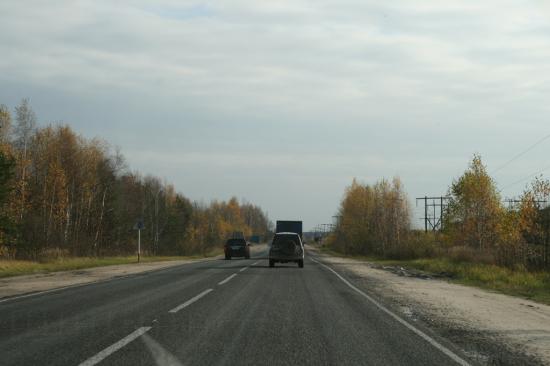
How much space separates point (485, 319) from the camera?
1227 cm

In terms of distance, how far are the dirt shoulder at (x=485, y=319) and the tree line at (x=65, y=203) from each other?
1118 inches

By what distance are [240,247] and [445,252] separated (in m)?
17.2

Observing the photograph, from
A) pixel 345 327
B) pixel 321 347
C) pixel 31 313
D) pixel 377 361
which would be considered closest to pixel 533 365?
pixel 377 361

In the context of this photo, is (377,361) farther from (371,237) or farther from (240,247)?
(371,237)

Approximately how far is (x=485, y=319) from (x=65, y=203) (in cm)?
5206

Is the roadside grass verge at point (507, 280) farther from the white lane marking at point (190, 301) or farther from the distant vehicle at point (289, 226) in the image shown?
the distant vehicle at point (289, 226)

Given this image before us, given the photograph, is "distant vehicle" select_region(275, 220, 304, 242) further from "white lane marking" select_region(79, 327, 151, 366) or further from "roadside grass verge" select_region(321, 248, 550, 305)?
"white lane marking" select_region(79, 327, 151, 366)

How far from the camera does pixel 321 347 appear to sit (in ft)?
26.8

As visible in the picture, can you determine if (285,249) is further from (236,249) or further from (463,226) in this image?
(463,226)

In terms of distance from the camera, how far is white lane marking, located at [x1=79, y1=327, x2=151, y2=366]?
7.10 metres

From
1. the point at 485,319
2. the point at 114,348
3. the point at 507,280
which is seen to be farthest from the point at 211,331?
the point at 507,280

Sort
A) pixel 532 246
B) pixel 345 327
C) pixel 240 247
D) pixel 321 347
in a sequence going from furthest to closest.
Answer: pixel 240 247 < pixel 532 246 < pixel 345 327 < pixel 321 347

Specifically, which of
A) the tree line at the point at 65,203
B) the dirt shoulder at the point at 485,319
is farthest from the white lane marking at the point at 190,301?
the tree line at the point at 65,203

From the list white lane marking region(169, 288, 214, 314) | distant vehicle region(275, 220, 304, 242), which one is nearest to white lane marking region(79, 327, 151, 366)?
white lane marking region(169, 288, 214, 314)
